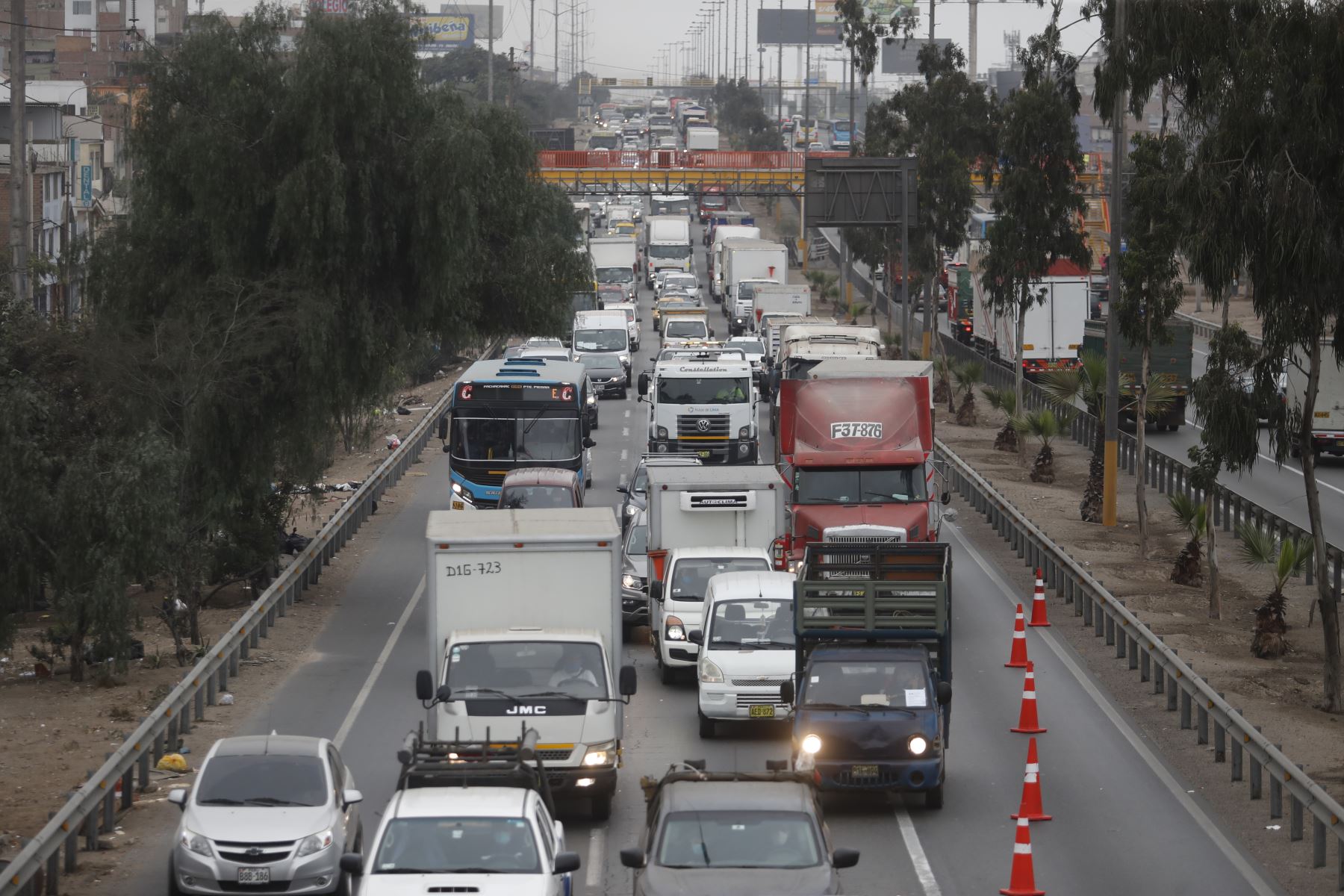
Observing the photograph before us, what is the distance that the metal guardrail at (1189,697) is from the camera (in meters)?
17.1

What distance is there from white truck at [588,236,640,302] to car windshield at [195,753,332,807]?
72244mm

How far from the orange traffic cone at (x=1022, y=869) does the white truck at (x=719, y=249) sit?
7831cm

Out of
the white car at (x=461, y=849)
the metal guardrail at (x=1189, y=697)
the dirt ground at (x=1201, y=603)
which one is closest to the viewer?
the white car at (x=461, y=849)

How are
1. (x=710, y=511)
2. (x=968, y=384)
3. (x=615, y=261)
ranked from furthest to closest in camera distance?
1. (x=615, y=261)
2. (x=968, y=384)
3. (x=710, y=511)

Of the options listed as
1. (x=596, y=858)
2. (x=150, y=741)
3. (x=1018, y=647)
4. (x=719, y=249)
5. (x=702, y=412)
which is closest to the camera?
(x=596, y=858)

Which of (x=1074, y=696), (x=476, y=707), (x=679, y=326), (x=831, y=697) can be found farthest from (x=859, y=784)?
(x=679, y=326)

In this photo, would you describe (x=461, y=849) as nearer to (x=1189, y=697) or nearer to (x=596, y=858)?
(x=596, y=858)

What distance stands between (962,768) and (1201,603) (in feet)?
43.0

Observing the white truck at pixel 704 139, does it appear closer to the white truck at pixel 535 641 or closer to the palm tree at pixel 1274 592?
the palm tree at pixel 1274 592

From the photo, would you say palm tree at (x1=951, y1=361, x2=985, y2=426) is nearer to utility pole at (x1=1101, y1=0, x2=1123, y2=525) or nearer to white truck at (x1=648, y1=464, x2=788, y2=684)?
utility pole at (x1=1101, y1=0, x2=1123, y2=525)

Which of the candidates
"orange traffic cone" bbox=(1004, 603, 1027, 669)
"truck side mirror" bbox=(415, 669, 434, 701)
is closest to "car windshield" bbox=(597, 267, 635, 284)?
"orange traffic cone" bbox=(1004, 603, 1027, 669)

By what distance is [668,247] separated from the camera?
334 feet

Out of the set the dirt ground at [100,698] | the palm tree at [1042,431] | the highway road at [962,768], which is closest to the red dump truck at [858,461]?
the highway road at [962,768]

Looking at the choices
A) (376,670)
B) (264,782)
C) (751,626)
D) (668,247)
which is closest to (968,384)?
(376,670)
